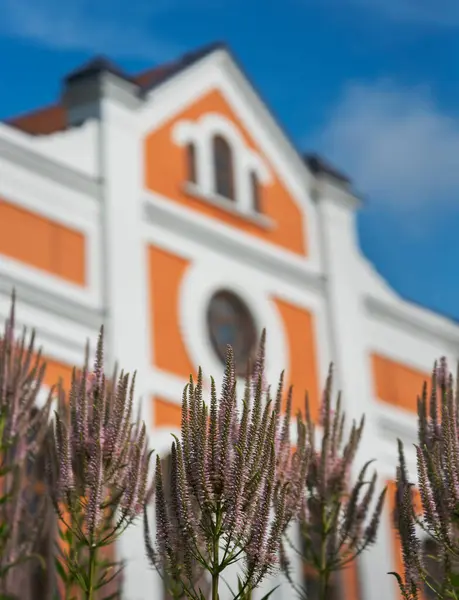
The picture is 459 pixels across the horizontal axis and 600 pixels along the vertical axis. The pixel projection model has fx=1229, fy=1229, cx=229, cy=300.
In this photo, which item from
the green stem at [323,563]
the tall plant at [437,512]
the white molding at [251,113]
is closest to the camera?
the tall plant at [437,512]

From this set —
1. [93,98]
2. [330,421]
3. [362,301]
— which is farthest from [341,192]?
[330,421]

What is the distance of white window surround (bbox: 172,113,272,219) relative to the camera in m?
17.2

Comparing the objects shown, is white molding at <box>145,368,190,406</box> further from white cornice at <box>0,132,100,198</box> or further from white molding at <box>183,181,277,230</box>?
white molding at <box>183,181,277,230</box>

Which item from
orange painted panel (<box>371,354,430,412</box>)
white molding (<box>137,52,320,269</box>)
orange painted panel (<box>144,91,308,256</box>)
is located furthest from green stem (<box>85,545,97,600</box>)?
orange painted panel (<box>371,354,430,412</box>)

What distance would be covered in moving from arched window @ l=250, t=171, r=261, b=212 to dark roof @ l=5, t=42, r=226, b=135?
6.24 ft

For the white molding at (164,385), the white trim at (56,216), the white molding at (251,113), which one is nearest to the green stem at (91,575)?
the white trim at (56,216)

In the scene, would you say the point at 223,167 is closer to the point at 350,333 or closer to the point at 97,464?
the point at 350,333

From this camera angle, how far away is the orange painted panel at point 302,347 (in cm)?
1739

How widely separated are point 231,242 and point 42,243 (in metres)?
3.48

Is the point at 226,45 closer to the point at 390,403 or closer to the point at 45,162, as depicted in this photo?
the point at 45,162

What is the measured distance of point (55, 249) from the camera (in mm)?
14648

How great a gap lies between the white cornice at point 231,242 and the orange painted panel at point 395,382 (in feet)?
4.96

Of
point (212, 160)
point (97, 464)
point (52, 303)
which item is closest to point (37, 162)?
point (52, 303)

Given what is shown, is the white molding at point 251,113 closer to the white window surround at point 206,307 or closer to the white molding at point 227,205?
the white molding at point 227,205
